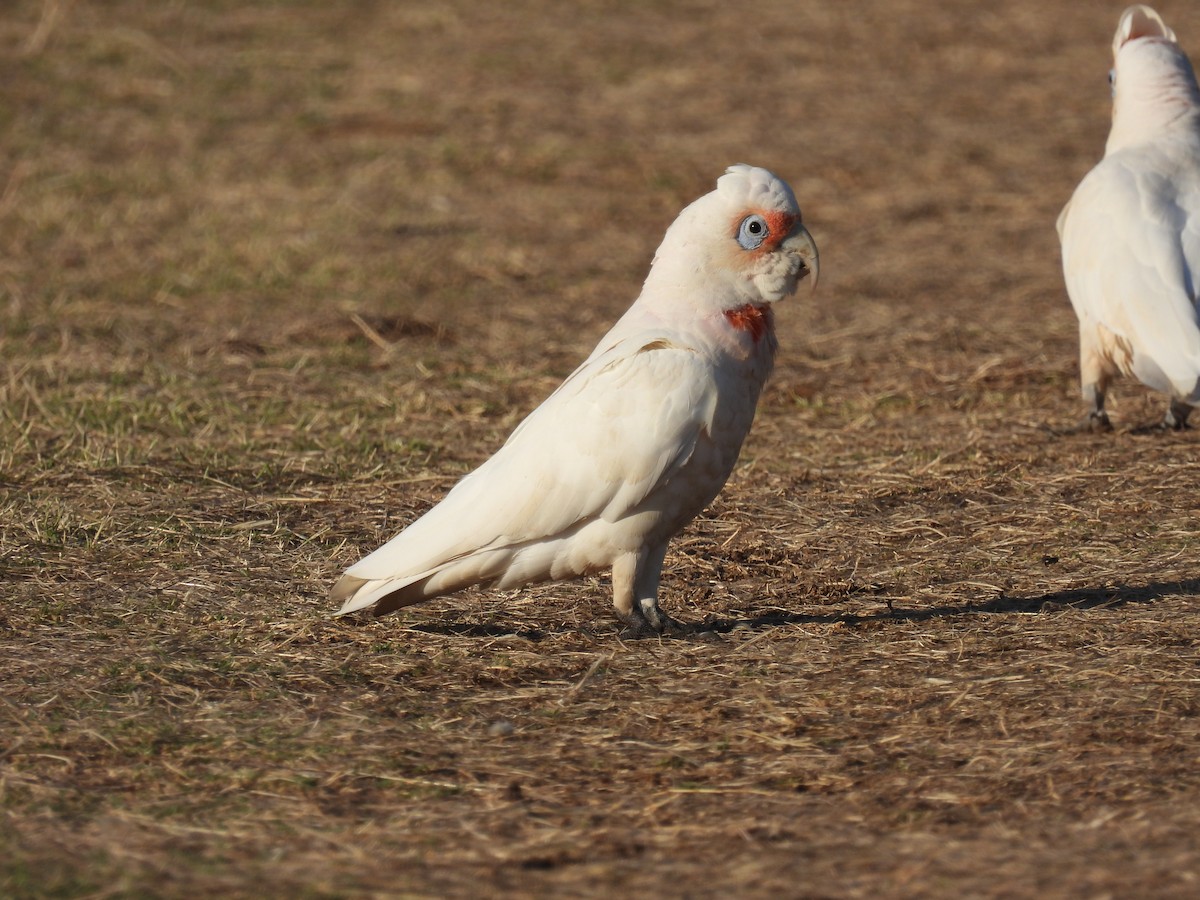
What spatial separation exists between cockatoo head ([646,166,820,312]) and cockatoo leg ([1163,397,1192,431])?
272 cm

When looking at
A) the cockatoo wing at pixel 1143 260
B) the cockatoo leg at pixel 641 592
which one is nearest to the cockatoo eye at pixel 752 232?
the cockatoo leg at pixel 641 592

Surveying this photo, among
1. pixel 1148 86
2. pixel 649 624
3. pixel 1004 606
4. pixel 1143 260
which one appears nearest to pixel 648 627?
pixel 649 624

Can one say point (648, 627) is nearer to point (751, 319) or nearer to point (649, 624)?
point (649, 624)

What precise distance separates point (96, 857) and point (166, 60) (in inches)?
458

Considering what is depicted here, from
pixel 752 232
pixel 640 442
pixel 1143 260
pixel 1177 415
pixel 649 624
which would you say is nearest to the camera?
pixel 640 442

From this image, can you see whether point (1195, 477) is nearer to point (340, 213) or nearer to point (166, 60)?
point (340, 213)

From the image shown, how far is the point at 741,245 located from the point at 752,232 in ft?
0.16

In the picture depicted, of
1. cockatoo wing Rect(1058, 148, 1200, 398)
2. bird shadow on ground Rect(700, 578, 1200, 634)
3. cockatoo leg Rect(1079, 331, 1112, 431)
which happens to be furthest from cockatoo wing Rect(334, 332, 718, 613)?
cockatoo leg Rect(1079, 331, 1112, 431)

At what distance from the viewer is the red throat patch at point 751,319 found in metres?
4.41

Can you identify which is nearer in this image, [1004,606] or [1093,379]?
[1004,606]

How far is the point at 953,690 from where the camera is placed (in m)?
4.01

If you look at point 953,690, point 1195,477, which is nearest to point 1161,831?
point 953,690

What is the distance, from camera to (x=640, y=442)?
423 cm

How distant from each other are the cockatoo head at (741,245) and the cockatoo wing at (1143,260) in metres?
2.03
